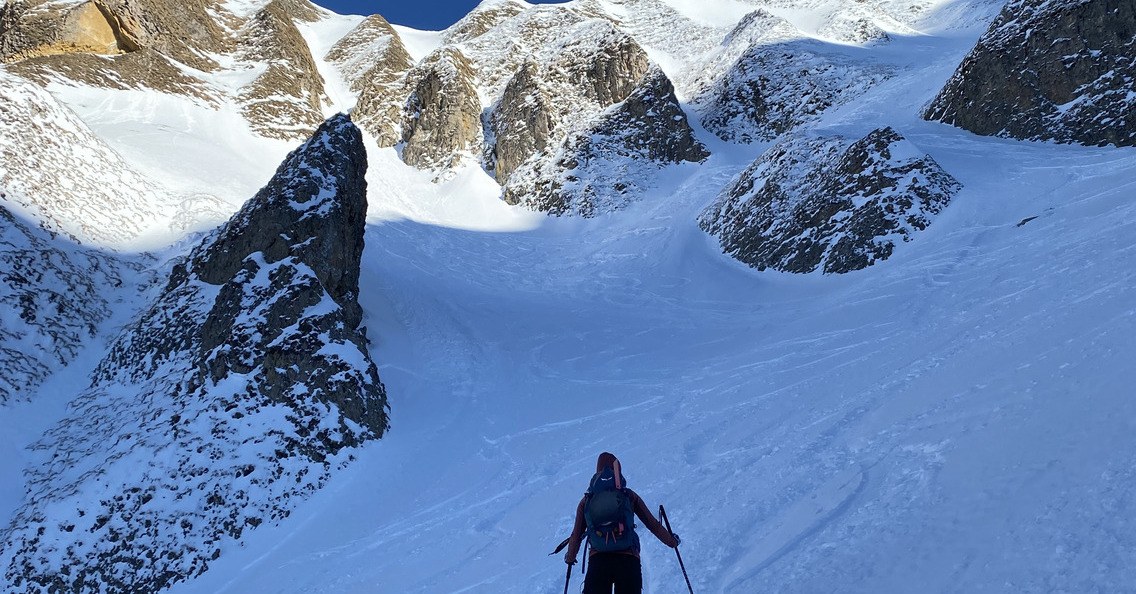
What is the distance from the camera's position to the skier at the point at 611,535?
17.7 ft

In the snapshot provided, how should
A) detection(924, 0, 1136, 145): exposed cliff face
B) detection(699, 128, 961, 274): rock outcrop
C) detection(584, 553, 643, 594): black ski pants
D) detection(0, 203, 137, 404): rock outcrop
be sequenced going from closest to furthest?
detection(584, 553, 643, 594): black ski pants
detection(0, 203, 137, 404): rock outcrop
detection(699, 128, 961, 274): rock outcrop
detection(924, 0, 1136, 145): exposed cliff face

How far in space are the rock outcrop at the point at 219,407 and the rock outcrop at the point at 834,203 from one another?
1374 centimetres

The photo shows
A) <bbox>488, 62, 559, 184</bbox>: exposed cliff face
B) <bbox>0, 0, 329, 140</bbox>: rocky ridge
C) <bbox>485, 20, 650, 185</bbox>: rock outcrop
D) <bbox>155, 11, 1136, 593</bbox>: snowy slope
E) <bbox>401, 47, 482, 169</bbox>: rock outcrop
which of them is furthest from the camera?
<bbox>401, 47, 482, 169</bbox>: rock outcrop

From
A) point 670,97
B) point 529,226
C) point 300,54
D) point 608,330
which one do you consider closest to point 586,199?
point 529,226

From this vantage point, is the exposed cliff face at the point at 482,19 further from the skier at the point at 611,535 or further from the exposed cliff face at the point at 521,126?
the skier at the point at 611,535

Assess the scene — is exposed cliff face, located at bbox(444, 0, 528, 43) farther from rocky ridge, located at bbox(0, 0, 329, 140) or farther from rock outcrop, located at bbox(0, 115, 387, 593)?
rock outcrop, located at bbox(0, 115, 387, 593)

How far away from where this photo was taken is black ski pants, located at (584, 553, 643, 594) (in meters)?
5.35

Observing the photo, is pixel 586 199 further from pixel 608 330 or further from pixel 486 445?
pixel 486 445

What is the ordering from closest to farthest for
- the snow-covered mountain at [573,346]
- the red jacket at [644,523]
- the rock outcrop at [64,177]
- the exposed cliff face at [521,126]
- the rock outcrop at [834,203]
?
the red jacket at [644,523]
the snow-covered mountain at [573,346]
the rock outcrop at [64,177]
the rock outcrop at [834,203]
the exposed cliff face at [521,126]

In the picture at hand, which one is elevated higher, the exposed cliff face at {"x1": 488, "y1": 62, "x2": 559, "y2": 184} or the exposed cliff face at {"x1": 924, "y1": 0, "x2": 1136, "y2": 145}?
the exposed cliff face at {"x1": 488, "y1": 62, "x2": 559, "y2": 184}

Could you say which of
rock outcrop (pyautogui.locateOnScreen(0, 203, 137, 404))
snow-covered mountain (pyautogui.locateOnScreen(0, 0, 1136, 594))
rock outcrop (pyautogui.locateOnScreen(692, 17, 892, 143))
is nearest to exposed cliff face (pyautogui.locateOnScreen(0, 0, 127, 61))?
snow-covered mountain (pyautogui.locateOnScreen(0, 0, 1136, 594))

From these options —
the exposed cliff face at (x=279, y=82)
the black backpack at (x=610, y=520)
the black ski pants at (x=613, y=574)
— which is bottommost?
the black ski pants at (x=613, y=574)

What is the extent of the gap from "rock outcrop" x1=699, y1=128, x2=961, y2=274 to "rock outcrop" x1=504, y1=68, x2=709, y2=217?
29.8 ft

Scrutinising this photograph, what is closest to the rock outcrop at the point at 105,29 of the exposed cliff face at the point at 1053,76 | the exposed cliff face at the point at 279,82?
the exposed cliff face at the point at 279,82
